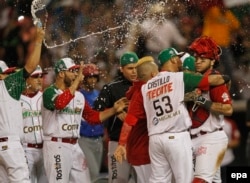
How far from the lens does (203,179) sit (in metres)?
6.93

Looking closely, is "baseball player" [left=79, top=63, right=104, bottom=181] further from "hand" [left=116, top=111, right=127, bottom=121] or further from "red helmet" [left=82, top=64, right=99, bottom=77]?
"hand" [left=116, top=111, right=127, bottom=121]

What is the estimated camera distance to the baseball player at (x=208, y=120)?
22.9 ft

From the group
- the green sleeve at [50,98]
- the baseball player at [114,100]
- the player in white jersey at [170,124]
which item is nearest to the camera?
the player in white jersey at [170,124]

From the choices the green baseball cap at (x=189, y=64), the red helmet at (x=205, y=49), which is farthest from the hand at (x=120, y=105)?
the red helmet at (x=205, y=49)

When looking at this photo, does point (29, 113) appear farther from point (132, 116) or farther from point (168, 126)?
point (168, 126)

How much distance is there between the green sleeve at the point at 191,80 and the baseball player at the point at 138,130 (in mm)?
547

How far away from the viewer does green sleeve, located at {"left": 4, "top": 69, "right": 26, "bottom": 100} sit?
282 inches

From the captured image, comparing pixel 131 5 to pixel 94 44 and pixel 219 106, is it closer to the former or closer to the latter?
pixel 94 44

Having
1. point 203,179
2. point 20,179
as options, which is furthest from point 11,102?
point 203,179

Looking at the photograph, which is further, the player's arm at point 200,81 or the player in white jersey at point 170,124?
the player in white jersey at point 170,124

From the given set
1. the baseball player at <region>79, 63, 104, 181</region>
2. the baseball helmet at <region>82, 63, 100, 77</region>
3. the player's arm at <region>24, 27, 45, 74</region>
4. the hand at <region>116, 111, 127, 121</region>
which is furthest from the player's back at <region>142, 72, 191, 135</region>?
the baseball helmet at <region>82, 63, 100, 77</region>

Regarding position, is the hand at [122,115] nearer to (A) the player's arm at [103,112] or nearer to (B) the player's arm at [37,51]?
(A) the player's arm at [103,112]

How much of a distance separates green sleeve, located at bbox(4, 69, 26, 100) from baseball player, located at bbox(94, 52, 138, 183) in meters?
1.08

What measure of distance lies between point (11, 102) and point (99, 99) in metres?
1.19
